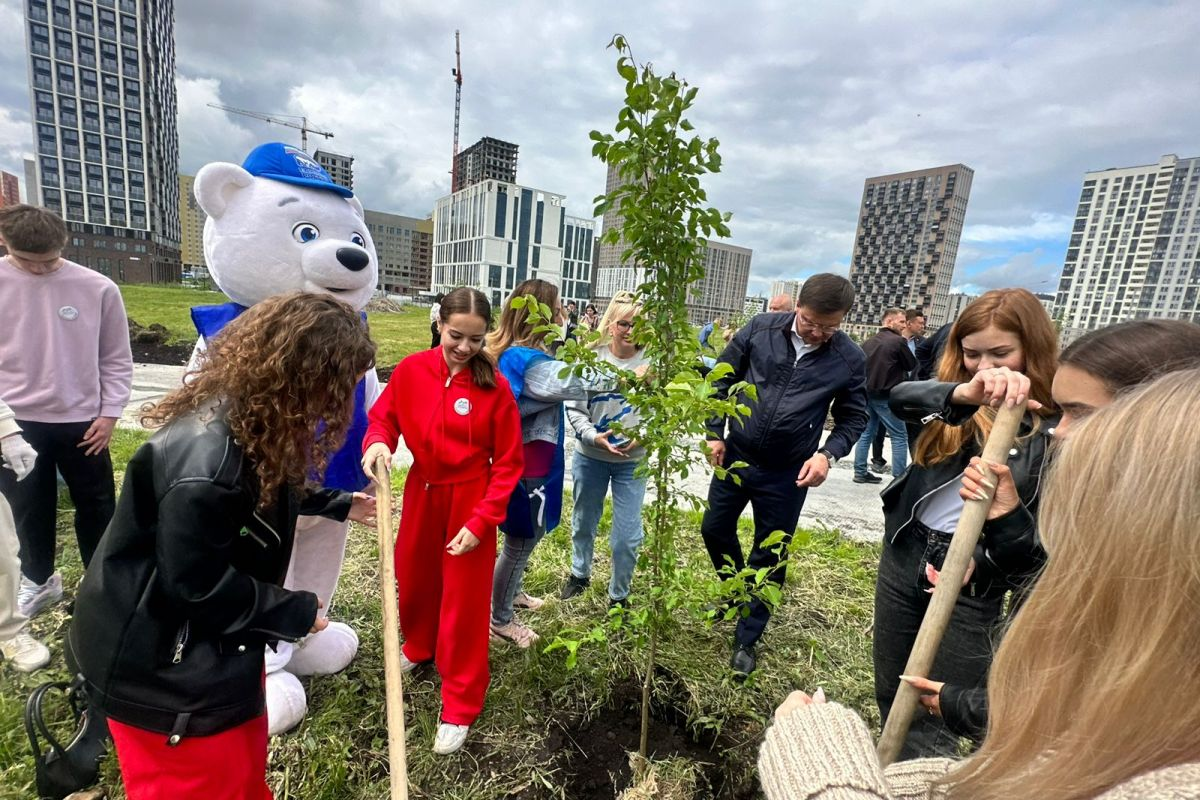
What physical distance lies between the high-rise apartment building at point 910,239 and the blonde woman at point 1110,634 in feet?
222

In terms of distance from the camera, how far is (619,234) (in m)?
1.76

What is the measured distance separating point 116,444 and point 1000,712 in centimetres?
741

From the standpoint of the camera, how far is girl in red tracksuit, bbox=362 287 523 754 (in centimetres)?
232

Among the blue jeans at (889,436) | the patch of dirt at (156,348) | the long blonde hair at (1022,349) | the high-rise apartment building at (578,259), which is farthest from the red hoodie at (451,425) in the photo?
the high-rise apartment building at (578,259)

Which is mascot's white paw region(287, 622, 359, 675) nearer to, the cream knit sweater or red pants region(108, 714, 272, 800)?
red pants region(108, 714, 272, 800)

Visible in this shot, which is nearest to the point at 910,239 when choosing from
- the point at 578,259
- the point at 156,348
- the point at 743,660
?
the point at 578,259

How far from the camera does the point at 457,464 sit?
234 cm

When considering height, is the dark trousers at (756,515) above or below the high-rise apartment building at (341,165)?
below

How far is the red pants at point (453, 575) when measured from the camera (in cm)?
234

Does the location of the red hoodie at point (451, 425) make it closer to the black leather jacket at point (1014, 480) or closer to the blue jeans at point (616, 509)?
the blue jeans at point (616, 509)

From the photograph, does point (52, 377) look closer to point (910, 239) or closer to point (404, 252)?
point (910, 239)

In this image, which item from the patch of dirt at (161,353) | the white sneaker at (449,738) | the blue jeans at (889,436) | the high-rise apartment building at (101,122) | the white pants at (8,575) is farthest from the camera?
the high-rise apartment building at (101,122)

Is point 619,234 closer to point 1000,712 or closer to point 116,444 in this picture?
point 1000,712

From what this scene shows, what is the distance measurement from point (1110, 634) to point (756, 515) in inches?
88.8
